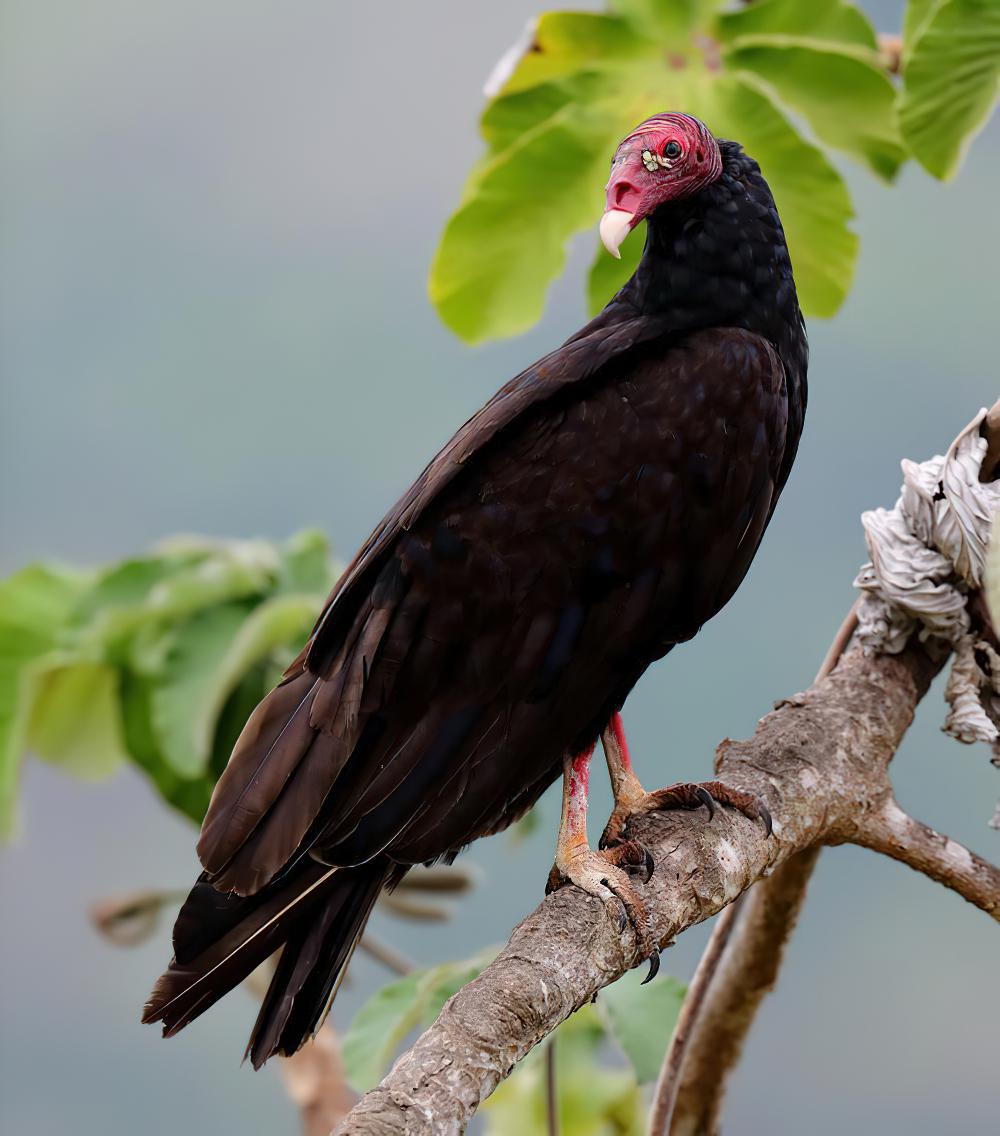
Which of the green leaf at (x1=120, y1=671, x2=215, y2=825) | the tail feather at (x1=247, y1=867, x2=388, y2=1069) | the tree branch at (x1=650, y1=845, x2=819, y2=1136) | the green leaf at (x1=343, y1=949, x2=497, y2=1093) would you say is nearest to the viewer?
the tail feather at (x1=247, y1=867, x2=388, y2=1069)

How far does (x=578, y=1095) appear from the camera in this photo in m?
2.79

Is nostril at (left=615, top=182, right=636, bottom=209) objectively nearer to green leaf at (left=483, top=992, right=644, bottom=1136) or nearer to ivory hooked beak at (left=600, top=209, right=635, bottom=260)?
ivory hooked beak at (left=600, top=209, right=635, bottom=260)

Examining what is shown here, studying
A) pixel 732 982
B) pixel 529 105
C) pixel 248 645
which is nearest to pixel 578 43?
pixel 529 105

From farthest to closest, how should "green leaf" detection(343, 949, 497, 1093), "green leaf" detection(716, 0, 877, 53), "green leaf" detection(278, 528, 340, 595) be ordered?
"green leaf" detection(278, 528, 340, 595)
"green leaf" detection(716, 0, 877, 53)
"green leaf" detection(343, 949, 497, 1093)

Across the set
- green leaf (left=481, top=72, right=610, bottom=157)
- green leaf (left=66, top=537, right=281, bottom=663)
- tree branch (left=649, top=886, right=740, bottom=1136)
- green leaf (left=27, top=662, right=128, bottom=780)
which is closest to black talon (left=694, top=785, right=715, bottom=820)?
tree branch (left=649, top=886, right=740, bottom=1136)

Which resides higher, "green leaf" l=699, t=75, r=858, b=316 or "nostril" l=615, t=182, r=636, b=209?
"green leaf" l=699, t=75, r=858, b=316

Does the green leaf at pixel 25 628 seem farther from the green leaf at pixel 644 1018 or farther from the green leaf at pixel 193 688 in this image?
the green leaf at pixel 644 1018

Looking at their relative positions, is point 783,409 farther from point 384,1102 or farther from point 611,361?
point 384,1102

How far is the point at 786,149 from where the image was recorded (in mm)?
2303

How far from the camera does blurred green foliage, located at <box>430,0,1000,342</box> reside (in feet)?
7.59

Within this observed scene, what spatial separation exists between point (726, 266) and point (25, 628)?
2144mm

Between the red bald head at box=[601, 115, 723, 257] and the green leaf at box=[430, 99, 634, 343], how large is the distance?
0.53 metres

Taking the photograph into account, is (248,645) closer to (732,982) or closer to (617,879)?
(732,982)

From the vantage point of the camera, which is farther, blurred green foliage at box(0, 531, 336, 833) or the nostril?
blurred green foliage at box(0, 531, 336, 833)
